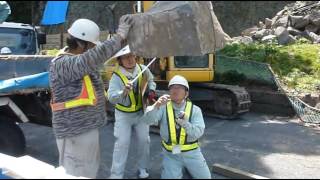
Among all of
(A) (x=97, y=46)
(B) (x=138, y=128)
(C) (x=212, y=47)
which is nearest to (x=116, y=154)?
(B) (x=138, y=128)

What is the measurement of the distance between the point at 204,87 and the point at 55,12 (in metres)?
8.03

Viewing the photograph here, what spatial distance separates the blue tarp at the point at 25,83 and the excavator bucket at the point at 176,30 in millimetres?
3421

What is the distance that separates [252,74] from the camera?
1105cm

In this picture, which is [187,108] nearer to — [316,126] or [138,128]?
[138,128]

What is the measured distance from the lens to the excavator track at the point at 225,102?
9609mm

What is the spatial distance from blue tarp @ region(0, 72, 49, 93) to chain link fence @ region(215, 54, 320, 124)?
4.93 metres

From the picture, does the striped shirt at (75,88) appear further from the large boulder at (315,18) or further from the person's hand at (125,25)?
the large boulder at (315,18)

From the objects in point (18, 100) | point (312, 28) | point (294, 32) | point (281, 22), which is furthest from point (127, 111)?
point (281, 22)

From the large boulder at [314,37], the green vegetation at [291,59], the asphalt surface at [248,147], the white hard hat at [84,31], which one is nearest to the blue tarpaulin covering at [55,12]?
the green vegetation at [291,59]

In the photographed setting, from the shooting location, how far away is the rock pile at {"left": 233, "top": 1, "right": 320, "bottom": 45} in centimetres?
1364

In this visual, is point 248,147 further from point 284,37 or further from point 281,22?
point 281,22

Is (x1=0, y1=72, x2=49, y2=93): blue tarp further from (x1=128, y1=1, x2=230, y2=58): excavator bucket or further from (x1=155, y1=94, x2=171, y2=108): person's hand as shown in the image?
(x1=128, y1=1, x2=230, y2=58): excavator bucket

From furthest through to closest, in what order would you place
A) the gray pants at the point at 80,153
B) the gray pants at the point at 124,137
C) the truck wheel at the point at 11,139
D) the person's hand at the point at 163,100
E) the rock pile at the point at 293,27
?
the rock pile at the point at 293,27 → the truck wheel at the point at 11,139 → the gray pants at the point at 124,137 → the person's hand at the point at 163,100 → the gray pants at the point at 80,153

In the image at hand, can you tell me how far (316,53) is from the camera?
11.8 meters
